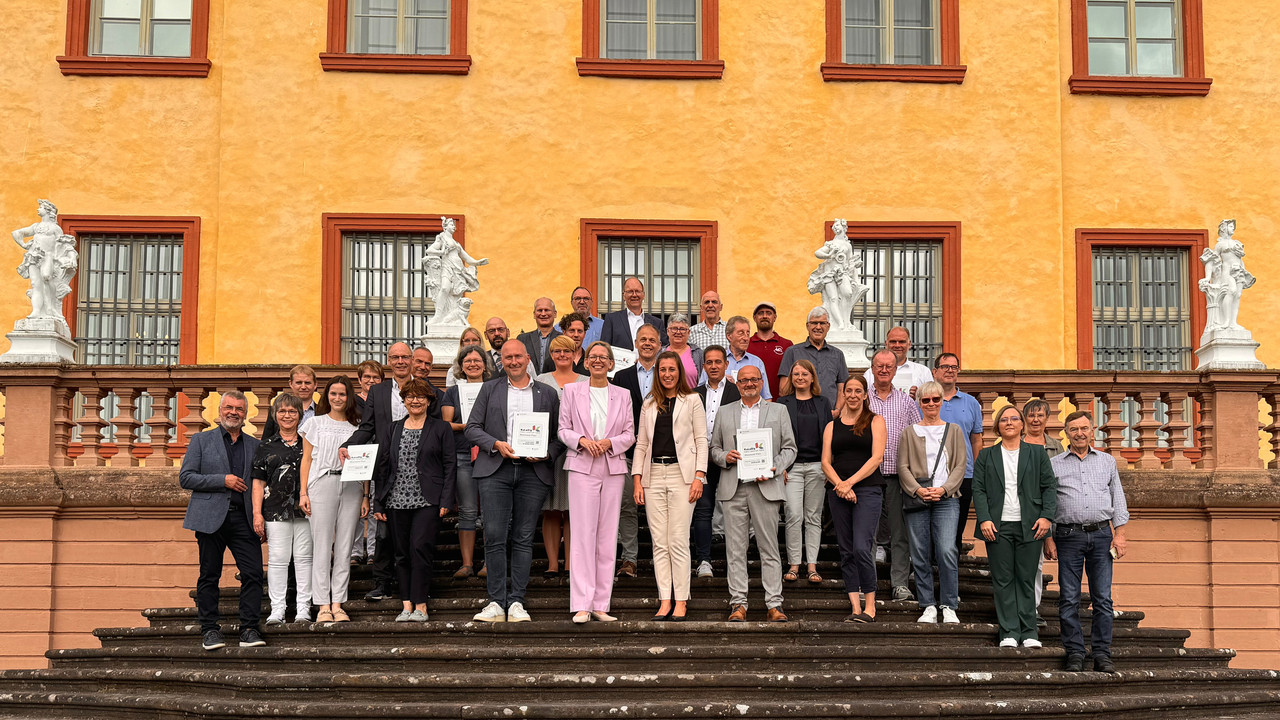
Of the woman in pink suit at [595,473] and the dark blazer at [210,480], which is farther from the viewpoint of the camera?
the dark blazer at [210,480]

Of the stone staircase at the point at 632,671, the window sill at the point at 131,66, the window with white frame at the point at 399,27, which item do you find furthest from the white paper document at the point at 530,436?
the window sill at the point at 131,66

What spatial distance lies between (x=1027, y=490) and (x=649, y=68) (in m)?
8.75

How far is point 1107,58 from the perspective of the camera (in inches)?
741

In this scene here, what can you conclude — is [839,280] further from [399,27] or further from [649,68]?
[399,27]

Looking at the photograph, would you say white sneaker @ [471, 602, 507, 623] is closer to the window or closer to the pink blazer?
the pink blazer

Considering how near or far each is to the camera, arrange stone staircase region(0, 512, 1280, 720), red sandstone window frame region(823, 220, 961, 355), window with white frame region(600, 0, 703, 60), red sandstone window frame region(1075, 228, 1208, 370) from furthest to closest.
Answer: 1. window with white frame region(600, 0, 703, 60)
2. red sandstone window frame region(1075, 228, 1208, 370)
3. red sandstone window frame region(823, 220, 961, 355)
4. stone staircase region(0, 512, 1280, 720)

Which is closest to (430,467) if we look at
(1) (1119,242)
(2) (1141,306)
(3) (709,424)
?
(3) (709,424)

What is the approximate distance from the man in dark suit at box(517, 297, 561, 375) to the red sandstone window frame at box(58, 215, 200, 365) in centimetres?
610

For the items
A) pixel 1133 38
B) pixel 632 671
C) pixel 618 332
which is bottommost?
pixel 632 671

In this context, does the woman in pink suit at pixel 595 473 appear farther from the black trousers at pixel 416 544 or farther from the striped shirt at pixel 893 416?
the striped shirt at pixel 893 416

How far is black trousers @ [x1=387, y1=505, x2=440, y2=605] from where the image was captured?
37.1ft

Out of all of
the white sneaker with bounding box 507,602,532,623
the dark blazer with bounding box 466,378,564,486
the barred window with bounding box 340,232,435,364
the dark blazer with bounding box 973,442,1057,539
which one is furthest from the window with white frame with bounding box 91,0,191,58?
the dark blazer with bounding box 973,442,1057,539

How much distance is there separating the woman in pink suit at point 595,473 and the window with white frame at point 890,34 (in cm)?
851

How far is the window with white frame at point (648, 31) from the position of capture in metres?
18.5
